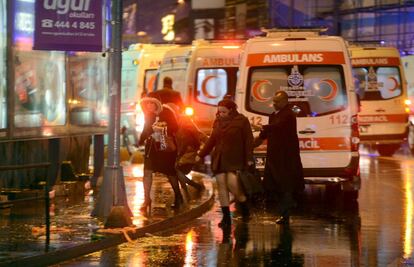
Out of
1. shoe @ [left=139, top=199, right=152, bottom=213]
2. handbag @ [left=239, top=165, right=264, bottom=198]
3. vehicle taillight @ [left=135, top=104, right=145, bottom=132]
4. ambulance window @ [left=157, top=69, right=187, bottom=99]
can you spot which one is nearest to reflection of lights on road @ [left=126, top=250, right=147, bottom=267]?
shoe @ [left=139, top=199, right=152, bottom=213]

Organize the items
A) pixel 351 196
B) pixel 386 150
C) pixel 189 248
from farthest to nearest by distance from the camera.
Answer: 1. pixel 386 150
2. pixel 351 196
3. pixel 189 248

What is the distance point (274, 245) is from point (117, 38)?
3344 millimetres

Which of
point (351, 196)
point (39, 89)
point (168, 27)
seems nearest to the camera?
point (39, 89)

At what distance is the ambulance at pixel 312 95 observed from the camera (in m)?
13.3

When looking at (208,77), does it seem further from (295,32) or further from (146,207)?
(146,207)

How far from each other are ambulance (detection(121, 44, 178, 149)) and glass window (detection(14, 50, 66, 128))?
9789 mm

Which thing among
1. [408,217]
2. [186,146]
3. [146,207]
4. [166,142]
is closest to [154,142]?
[166,142]

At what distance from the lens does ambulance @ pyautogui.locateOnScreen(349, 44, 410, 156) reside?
866 inches

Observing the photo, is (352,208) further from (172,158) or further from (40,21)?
(40,21)

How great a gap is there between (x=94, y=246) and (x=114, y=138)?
1.88m

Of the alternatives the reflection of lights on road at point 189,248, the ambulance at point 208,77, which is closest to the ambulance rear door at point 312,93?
the reflection of lights on road at point 189,248

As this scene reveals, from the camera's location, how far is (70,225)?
34.4ft

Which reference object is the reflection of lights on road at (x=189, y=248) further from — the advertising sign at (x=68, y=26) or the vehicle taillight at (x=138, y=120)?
the vehicle taillight at (x=138, y=120)

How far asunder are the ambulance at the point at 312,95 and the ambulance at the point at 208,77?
6.16 meters
